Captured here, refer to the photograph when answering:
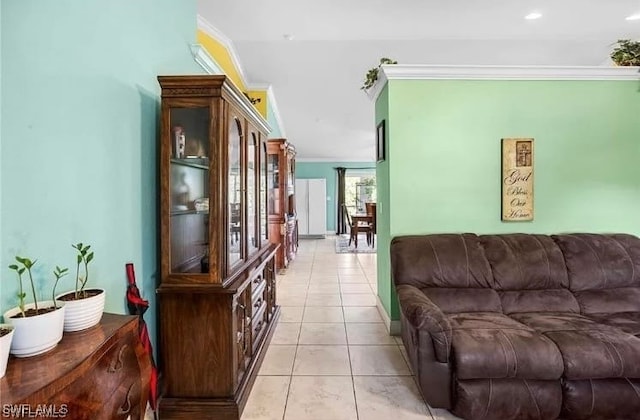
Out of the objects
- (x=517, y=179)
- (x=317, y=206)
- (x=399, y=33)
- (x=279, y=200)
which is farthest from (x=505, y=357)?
(x=317, y=206)

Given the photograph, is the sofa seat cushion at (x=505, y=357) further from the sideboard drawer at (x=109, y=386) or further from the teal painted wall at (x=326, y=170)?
the teal painted wall at (x=326, y=170)

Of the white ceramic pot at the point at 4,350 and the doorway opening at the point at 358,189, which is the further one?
the doorway opening at the point at 358,189

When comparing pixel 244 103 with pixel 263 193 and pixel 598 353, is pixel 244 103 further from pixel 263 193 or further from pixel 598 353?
pixel 598 353

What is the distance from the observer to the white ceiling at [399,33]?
3476mm

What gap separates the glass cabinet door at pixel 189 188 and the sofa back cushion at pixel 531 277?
2.12 metres

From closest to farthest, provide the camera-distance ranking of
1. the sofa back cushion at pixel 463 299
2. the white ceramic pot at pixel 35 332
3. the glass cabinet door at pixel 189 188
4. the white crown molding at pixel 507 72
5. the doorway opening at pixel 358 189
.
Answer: the white ceramic pot at pixel 35 332
the glass cabinet door at pixel 189 188
the sofa back cushion at pixel 463 299
the white crown molding at pixel 507 72
the doorway opening at pixel 358 189

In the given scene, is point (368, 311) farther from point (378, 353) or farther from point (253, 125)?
point (253, 125)

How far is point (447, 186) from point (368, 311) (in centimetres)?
162

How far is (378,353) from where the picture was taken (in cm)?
273

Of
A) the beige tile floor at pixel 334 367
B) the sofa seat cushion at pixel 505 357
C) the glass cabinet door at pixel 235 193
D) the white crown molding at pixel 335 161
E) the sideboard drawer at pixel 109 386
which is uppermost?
the white crown molding at pixel 335 161

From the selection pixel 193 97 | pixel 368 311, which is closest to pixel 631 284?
pixel 368 311

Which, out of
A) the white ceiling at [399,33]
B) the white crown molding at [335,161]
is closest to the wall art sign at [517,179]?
the white ceiling at [399,33]

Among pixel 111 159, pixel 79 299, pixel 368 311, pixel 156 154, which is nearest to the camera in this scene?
pixel 79 299

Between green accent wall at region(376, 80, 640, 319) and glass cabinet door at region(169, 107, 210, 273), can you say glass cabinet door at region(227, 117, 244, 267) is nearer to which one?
glass cabinet door at region(169, 107, 210, 273)
